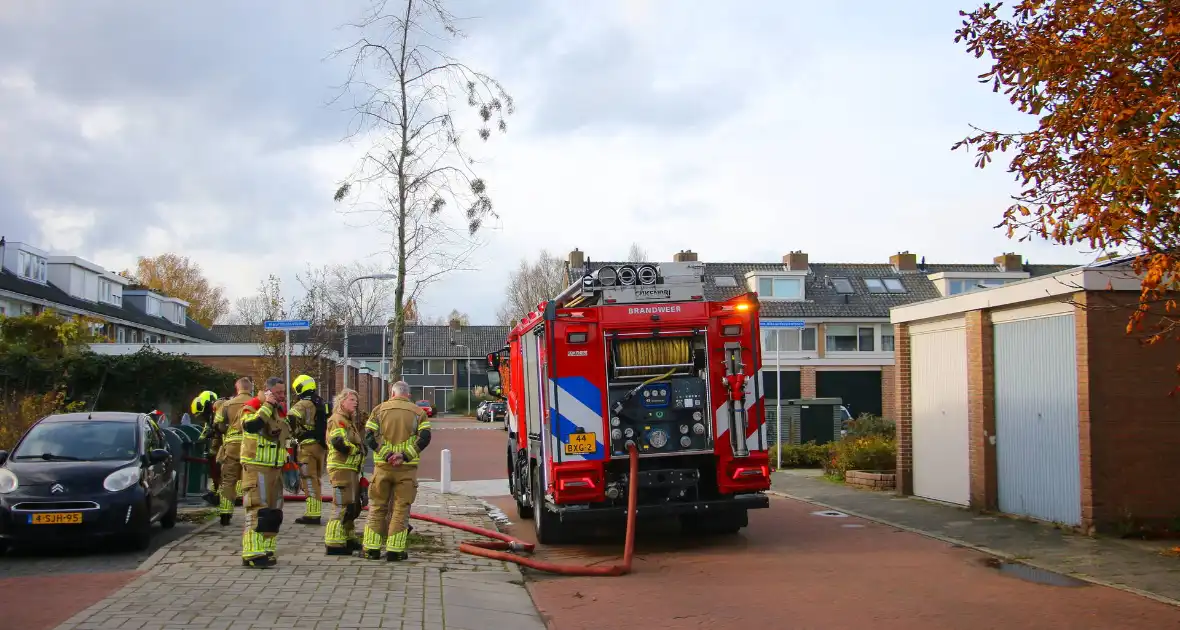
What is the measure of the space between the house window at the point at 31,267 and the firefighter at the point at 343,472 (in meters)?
38.3

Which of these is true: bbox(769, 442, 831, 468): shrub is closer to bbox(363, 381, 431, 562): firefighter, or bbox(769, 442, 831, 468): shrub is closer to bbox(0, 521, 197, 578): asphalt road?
bbox(363, 381, 431, 562): firefighter

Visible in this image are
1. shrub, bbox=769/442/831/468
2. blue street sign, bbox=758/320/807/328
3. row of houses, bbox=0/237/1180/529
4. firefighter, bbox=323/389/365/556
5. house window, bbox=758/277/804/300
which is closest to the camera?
firefighter, bbox=323/389/365/556

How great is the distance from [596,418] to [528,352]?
177 centimetres

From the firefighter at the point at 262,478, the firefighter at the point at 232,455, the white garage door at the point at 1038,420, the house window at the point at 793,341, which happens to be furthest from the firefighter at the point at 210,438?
the house window at the point at 793,341

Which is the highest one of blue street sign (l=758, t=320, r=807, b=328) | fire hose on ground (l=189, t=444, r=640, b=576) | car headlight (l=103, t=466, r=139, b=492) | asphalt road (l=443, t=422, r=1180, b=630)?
blue street sign (l=758, t=320, r=807, b=328)

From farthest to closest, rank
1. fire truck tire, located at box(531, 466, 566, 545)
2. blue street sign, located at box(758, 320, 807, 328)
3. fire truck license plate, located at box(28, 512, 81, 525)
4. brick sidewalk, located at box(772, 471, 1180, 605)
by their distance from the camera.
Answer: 1. blue street sign, located at box(758, 320, 807, 328)
2. fire truck tire, located at box(531, 466, 566, 545)
3. fire truck license plate, located at box(28, 512, 81, 525)
4. brick sidewalk, located at box(772, 471, 1180, 605)

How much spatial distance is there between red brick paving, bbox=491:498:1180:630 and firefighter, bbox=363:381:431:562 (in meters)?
1.40

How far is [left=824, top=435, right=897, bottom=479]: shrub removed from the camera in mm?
18641

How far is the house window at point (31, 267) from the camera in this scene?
42.4 m

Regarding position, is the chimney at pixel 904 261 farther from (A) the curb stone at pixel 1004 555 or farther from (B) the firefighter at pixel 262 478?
(B) the firefighter at pixel 262 478

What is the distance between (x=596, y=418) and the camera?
36.6 ft

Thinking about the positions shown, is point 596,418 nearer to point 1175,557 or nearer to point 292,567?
point 292,567

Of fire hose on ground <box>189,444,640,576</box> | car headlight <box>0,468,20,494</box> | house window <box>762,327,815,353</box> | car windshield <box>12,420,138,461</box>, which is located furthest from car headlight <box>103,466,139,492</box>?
house window <box>762,327,815,353</box>

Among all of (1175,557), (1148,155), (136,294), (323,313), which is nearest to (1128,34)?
(1148,155)
